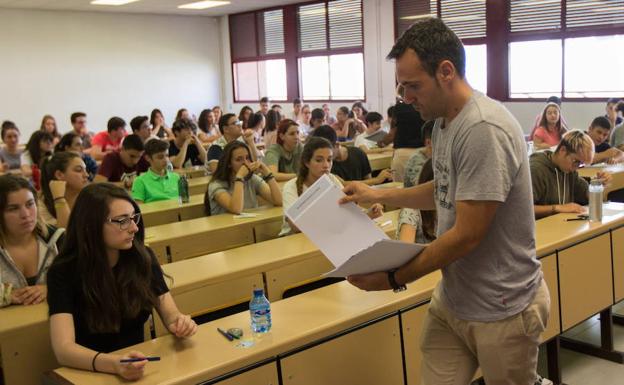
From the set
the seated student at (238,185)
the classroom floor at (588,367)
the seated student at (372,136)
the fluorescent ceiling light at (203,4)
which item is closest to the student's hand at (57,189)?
the seated student at (238,185)

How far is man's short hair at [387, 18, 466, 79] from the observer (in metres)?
1.68

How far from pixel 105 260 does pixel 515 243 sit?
1381mm

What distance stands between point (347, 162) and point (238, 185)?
1.56m

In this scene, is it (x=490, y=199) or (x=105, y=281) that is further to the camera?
(x=105, y=281)

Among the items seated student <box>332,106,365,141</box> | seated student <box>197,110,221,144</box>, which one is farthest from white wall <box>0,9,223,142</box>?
seated student <box>332,106,365,141</box>

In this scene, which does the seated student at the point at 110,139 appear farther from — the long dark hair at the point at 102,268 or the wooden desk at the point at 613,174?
the long dark hair at the point at 102,268

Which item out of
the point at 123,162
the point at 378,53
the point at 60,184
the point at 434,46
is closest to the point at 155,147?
the point at 123,162

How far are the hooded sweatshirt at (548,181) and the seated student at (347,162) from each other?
202cm

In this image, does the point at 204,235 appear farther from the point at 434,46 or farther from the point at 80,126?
the point at 80,126

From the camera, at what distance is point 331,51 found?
45.8ft

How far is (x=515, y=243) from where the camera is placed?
1.74 meters

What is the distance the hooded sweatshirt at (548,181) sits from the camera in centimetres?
407

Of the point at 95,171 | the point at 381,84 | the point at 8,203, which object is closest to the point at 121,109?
the point at 381,84

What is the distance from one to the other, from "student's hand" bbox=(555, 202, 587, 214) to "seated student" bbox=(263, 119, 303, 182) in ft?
9.34
